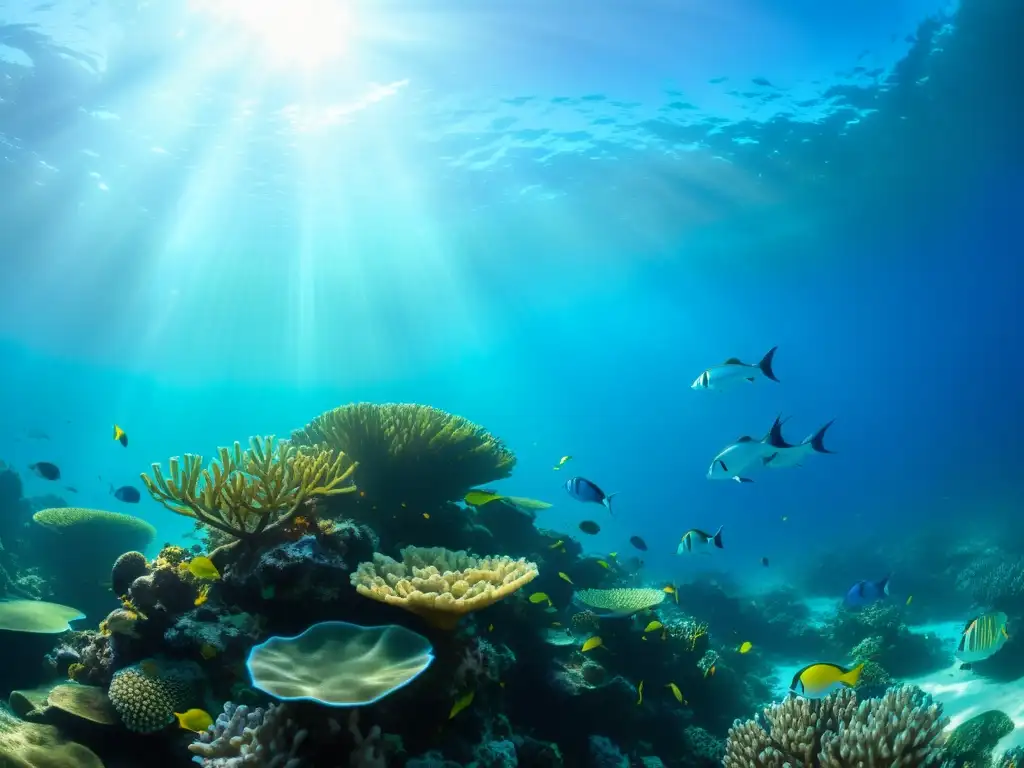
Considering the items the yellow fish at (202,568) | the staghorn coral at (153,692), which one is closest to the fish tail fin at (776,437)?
the yellow fish at (202,568)

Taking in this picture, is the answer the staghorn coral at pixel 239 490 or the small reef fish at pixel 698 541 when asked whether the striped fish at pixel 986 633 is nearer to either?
the small reef fish at pixel 698 541

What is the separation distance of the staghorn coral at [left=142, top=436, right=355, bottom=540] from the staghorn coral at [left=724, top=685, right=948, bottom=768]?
401cm

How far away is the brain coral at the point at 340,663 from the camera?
3.10 metres

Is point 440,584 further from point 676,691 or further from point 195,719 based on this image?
point 676,691

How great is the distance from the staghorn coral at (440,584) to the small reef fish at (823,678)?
7.01 feet

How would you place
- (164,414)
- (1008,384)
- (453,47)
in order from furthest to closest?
(1008,384)
(164,414)
(453,47)

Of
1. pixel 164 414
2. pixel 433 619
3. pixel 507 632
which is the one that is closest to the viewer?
pixel 433 619

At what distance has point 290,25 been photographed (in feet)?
61.2

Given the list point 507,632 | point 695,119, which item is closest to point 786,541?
point 695,119

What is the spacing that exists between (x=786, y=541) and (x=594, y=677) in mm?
43535

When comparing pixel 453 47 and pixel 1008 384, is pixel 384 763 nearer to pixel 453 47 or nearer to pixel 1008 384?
pixel 453 47

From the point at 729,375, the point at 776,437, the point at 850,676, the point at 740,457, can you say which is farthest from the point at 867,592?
the point at 850,676

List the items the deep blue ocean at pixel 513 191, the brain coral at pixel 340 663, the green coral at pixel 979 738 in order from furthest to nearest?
1. the deep blue ocean at pixel 513 191
2. the green coral at pixel 979 738
3. the brain coral at pixel 340 663

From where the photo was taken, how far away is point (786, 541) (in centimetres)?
4284
